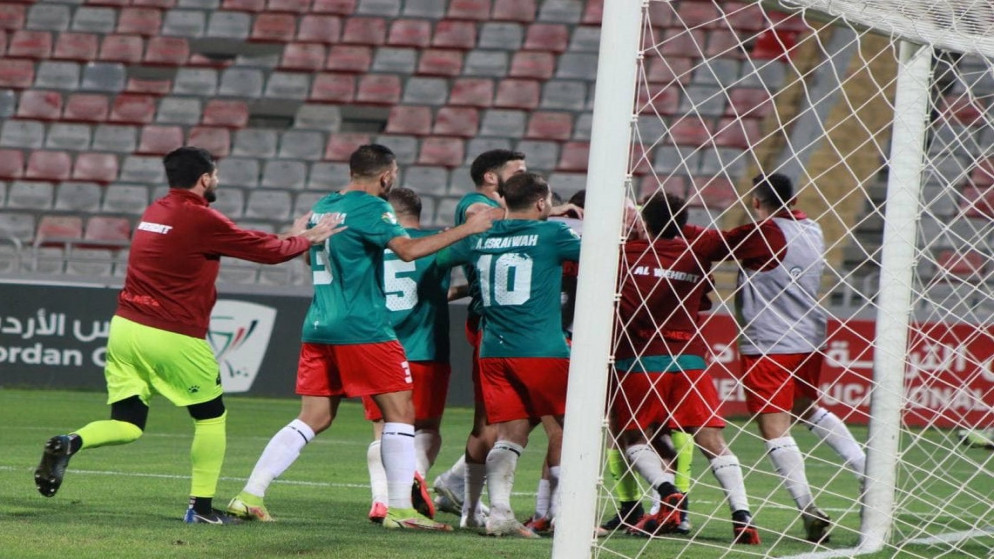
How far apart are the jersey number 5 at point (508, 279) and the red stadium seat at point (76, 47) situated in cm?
1520

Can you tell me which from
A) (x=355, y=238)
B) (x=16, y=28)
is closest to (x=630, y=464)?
(x=355, y=238)

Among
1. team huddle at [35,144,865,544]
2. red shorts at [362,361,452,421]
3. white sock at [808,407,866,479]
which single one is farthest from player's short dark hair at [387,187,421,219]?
white sock at [808,407,866,479]

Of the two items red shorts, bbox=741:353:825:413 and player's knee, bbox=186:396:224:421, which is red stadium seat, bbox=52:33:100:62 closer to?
player's knee, bbox=186:396:224:421

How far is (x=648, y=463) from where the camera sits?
6.28 m

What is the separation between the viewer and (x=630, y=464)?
6426mm

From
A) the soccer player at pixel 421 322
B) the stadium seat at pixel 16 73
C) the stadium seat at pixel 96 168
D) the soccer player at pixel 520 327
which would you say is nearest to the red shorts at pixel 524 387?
the soccer player at pixel 520 327

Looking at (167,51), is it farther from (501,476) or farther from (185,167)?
(501,476)

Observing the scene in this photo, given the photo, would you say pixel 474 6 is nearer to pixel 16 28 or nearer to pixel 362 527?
pixel 16 28

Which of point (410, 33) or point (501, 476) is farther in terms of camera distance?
point (410, 33)

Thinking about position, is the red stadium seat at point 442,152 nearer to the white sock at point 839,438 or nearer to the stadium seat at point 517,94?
the stadium seat at point 517,94

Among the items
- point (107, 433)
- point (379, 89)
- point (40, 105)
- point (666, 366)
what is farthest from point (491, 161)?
point (40, 105)

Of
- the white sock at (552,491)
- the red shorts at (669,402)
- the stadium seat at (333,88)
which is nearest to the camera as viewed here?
the red shorts at (669,402)

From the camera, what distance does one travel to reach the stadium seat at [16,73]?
1952 cm

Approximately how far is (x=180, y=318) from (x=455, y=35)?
Answer: 14.0 meters
